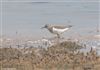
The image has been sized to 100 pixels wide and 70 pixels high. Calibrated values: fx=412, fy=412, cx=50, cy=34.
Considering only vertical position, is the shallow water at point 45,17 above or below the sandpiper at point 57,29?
below

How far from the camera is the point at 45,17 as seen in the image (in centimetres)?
1338

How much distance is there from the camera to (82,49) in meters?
11.0

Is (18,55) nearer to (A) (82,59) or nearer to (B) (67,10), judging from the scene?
(A) (82,59)

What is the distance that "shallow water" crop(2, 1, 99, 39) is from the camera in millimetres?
12336

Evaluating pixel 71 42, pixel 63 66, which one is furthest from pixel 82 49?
pixel 63 66

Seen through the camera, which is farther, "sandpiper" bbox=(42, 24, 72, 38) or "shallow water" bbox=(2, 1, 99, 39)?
"shallow water" bbox=(2, 1, 99, 39)

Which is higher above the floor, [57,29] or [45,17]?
[57,29]

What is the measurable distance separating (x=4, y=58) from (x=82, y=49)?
2.19 meters

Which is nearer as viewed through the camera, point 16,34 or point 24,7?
point 16,34

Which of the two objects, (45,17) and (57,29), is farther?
(45,17)

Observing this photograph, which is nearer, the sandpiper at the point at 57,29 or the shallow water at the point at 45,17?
the sandpiper at the point at 57,29

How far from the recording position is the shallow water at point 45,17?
12336 mm

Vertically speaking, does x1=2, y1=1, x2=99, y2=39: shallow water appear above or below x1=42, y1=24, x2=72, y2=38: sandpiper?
below

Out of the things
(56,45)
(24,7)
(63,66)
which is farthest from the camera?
(24,7)
